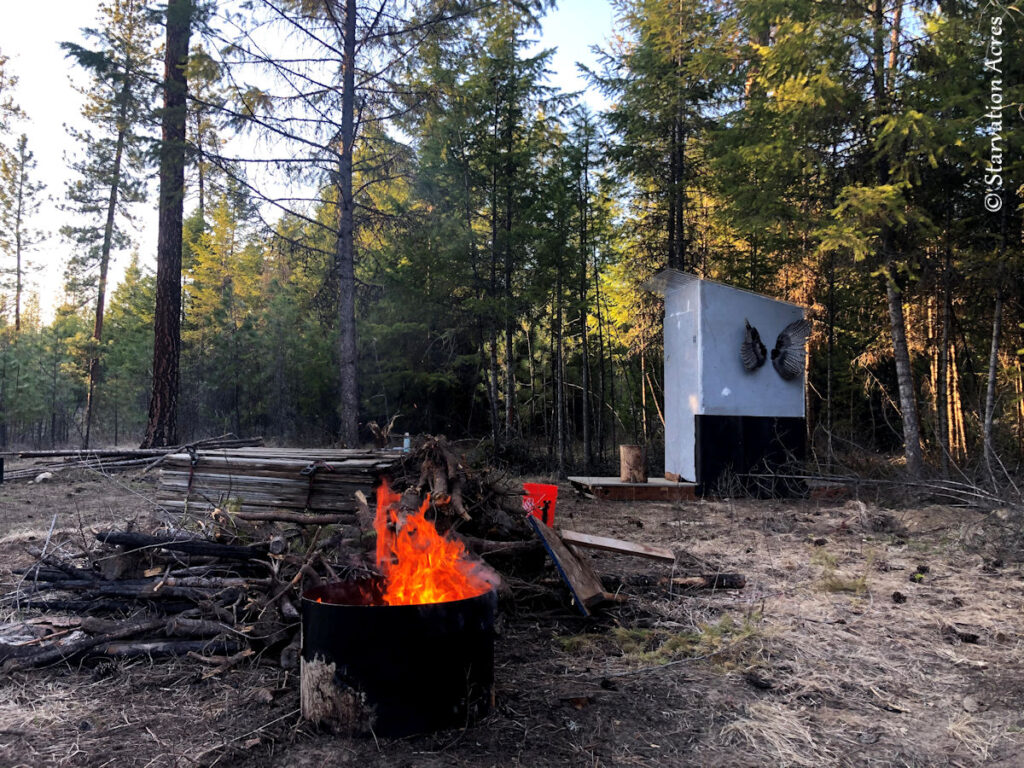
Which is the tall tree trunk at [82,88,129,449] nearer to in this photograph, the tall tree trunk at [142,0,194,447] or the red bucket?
the tall tree trunk at [142,0,194,447]

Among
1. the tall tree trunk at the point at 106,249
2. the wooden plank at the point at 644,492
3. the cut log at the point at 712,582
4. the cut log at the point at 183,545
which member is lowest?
the cut log at the point at 712,582

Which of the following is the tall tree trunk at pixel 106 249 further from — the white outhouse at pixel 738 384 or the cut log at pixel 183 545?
the cut log at pixel 183 545

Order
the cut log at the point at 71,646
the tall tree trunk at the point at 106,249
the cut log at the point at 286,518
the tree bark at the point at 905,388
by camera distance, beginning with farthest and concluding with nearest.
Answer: the tall tree trunk at the point at 106,249 < the tree bark at the point at 905,388 < the cut log at the point at 286,518 < the cut log at the point at 71,646

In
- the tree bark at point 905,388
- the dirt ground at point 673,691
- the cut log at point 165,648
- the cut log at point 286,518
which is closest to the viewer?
the dirt ground at point 673,691

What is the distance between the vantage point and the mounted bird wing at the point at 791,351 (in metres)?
11.0

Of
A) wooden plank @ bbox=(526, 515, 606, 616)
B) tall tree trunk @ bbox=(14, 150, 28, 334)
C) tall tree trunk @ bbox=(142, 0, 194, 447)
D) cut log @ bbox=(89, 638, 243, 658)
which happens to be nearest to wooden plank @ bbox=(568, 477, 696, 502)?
wooden plank @ bbox=(526, 515, 606, 616)

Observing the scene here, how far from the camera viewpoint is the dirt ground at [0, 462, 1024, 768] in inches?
106

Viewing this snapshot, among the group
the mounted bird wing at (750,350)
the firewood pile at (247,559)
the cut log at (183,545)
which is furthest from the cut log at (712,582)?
the mounted bird wing at (750,350)

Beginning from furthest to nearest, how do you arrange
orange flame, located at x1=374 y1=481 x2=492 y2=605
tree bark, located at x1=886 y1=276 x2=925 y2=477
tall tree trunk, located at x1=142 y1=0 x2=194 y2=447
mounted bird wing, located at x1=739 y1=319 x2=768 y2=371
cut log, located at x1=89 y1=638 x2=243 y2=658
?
tall tree trunk, located at x1=142 y1=0 x2=194 y2=447, mounted bird wing, located at x1=739 y1=319 x2=768 y2=371, tree bark, located at x1=886 y1=276 x2=925 y2=477, cut log, located at x1=89 y1=638 x2=243 y2=658, orange flame, located at x1=374 y1=481 x2=492 y2=605

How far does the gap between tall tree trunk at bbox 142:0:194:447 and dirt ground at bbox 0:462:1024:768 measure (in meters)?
7.70

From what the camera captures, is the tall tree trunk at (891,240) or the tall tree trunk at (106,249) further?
the tall tree trunk at (106,249)

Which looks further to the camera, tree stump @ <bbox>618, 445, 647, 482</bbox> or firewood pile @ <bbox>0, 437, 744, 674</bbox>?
tree stump @ <bbox>618, 445, 647, 482</bbox>

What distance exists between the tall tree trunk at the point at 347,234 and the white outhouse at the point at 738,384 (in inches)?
219

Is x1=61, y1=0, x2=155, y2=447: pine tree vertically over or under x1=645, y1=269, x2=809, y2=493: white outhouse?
over
